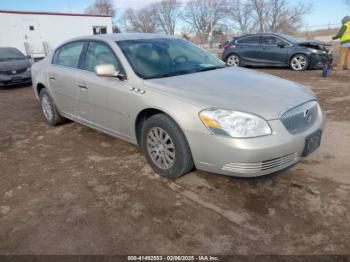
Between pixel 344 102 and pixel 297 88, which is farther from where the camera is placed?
pixel 344 102

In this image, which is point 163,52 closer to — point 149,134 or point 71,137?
point 149,134

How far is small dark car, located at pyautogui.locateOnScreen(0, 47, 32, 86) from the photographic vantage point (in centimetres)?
955

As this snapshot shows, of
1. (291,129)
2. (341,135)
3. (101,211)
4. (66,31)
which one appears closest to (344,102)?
(341,135)

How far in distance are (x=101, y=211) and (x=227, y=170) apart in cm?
120

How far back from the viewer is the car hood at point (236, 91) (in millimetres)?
2734

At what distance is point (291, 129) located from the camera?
9.07 feet

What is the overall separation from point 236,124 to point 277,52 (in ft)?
31.6

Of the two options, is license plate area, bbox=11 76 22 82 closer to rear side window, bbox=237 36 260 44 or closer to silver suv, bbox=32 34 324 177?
silver suv, bbox=32 34 324 177

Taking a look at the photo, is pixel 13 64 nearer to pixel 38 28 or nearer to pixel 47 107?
pixel 47 107

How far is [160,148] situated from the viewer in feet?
10.6

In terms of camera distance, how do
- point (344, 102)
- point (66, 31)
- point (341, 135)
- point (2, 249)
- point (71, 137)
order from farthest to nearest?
point (66, 31) < point (344, 102) < point (71, 137) < point (341, 135) < point (2, 249)

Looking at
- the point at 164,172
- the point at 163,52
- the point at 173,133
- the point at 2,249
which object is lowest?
the point at 2,249

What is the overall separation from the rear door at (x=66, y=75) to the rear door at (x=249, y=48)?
27.9ft

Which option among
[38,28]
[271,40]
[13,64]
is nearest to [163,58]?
[13,64]
